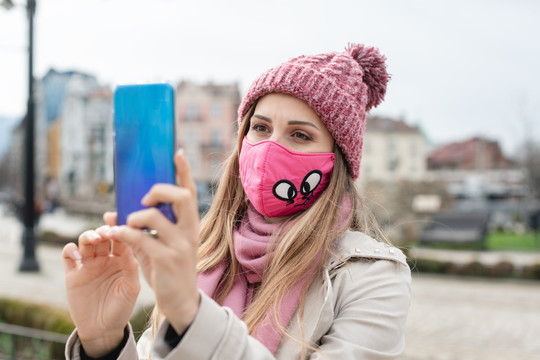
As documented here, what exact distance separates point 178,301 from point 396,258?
75 cm

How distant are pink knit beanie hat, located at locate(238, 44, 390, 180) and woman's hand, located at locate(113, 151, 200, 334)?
0.73 metres

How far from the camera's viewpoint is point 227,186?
1935 millimetres

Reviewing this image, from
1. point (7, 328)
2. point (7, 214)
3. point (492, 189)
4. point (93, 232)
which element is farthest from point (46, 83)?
point (93, 232)

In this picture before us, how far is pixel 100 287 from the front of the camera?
1.32 m

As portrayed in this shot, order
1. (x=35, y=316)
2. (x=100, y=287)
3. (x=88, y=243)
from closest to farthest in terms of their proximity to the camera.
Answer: (x=88, y=243) → (x=100, y=287) → (x=35, y=316)

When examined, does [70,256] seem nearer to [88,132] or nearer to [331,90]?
[331,90]

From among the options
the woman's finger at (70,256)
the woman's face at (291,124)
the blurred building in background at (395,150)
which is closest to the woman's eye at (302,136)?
the woman's face at (291,124)

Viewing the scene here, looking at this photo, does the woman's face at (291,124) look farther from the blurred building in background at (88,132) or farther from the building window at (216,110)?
the building window at (216,110)

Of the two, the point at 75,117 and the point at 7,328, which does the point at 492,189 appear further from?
the point at 7,328

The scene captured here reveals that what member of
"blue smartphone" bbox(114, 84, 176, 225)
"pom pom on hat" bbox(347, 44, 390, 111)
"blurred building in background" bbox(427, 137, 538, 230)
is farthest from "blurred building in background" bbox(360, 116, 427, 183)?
"blue smartphone" bbox(114, 84, 176, 225)

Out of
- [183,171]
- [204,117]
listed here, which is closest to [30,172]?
[183,171]

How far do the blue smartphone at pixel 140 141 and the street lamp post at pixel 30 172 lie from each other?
1145 cm

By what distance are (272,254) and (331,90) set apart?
568 mm

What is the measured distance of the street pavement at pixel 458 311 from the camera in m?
7.59
